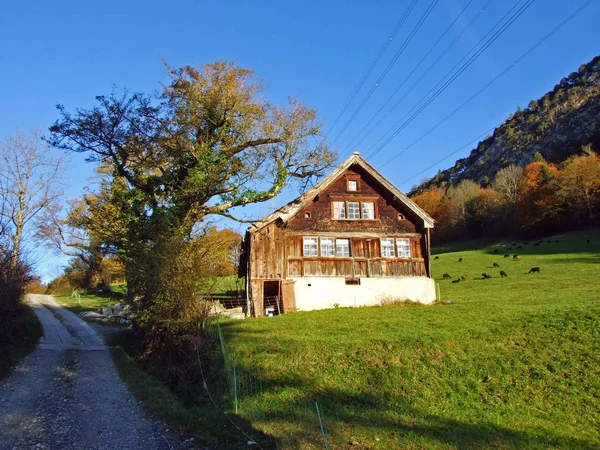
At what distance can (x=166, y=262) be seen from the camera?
56.7 ft

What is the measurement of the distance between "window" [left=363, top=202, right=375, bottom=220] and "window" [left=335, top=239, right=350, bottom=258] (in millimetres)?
2239

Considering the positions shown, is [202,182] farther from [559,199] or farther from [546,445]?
[559,199]

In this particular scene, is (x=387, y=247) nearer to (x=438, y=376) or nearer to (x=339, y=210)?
(x=339, y=210)

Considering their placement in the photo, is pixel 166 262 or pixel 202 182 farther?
pixel 202 182

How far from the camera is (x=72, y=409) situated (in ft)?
39.8

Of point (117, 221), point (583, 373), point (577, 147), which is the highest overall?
point (577, 147)

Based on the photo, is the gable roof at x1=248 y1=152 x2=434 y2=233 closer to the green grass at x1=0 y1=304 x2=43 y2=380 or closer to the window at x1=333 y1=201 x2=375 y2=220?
the window at x1=333 y1=201 x2=375 y2=220

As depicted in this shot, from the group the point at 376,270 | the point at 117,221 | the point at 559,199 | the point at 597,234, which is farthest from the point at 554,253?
the point at 117,221

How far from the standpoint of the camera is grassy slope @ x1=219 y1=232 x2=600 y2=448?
1025cm

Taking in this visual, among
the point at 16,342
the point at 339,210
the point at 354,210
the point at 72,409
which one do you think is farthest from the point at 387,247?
the point at 72,409

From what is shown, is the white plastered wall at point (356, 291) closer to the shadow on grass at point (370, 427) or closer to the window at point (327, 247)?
the window at point (327, 247)

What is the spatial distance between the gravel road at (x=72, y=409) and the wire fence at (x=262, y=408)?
5.67ft

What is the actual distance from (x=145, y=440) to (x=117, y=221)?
21.7m

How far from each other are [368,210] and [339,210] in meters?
2.06
